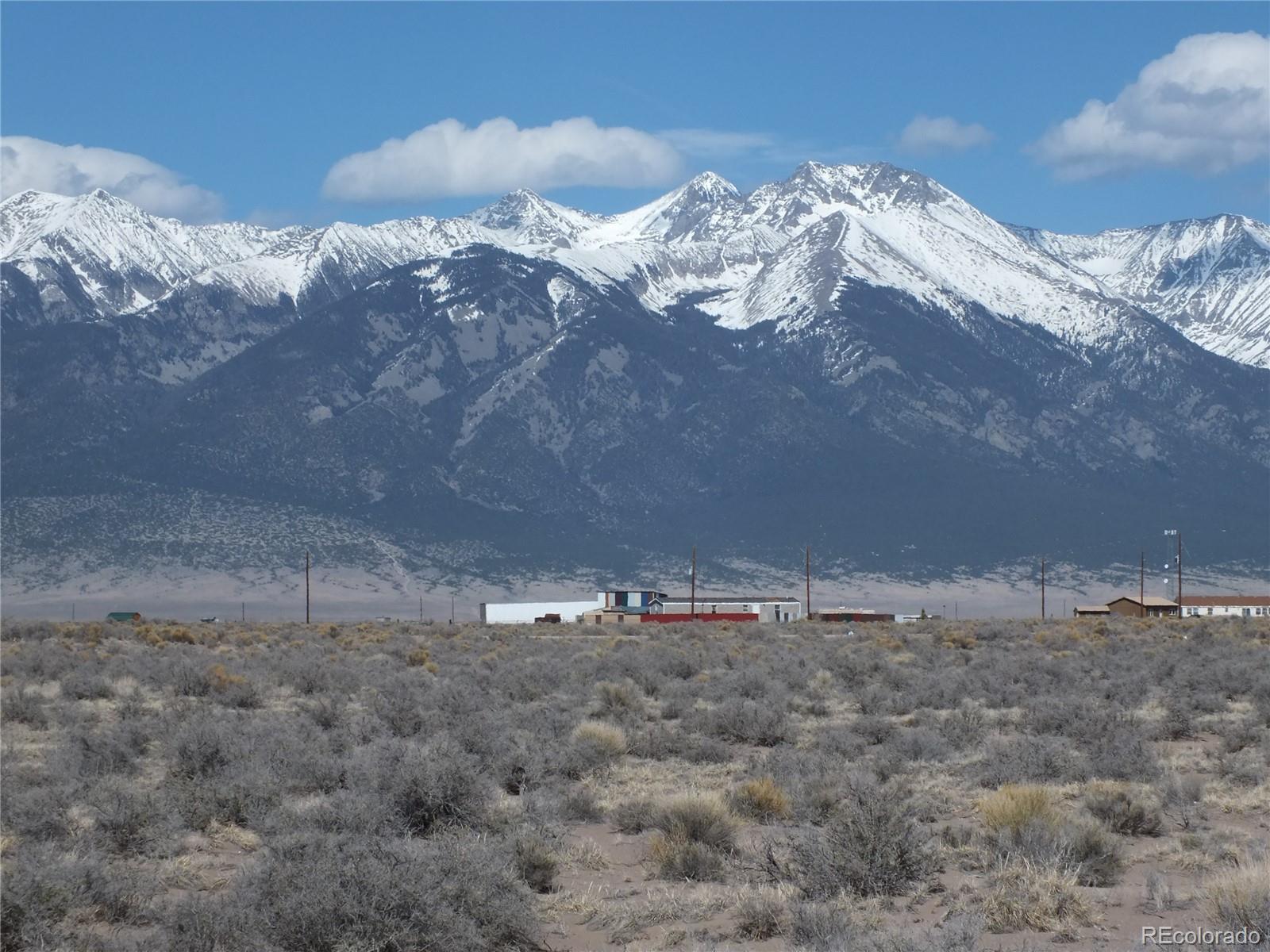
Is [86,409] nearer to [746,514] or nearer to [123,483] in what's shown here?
[123,483]

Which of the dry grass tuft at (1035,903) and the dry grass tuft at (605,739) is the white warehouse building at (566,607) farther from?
the dry grass tuft at (1035,903)

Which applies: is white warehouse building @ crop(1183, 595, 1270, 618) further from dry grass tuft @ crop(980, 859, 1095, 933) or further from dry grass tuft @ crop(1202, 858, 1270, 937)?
dry grass tuft @ crop(1202, 858, 1270, 937)

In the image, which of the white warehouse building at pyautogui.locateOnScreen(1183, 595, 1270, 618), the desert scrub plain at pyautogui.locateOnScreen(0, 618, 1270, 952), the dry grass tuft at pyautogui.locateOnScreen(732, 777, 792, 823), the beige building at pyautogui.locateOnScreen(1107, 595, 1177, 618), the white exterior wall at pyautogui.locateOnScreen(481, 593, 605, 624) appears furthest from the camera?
the white exterior wall at pyautogui.locateOnScreen(481, 593, 605, 624)

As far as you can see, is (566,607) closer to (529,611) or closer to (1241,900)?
(529,611)

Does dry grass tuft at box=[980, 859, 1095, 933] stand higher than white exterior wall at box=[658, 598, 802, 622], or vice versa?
dry grass tuft at box=[980, 859, 1095, 933]

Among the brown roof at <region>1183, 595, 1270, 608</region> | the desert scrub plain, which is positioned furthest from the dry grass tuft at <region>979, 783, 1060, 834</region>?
the brown roof at <region>1183, 595, 1270, 608</region>

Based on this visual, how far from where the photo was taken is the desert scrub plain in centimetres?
1166

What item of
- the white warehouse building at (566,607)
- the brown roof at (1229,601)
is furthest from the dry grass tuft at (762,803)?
the brown roof at (1229,601)

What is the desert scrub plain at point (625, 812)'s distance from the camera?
38.3 feet

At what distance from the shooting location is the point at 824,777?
18.0 meters

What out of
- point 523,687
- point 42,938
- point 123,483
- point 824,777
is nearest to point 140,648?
point 523,687

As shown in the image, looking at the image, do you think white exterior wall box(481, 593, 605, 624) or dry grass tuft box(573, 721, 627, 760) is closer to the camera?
dry grass tuft box(573, 721, 627, 760)

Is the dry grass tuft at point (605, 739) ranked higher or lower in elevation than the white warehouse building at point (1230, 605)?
higher

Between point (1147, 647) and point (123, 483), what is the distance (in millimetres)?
141721
